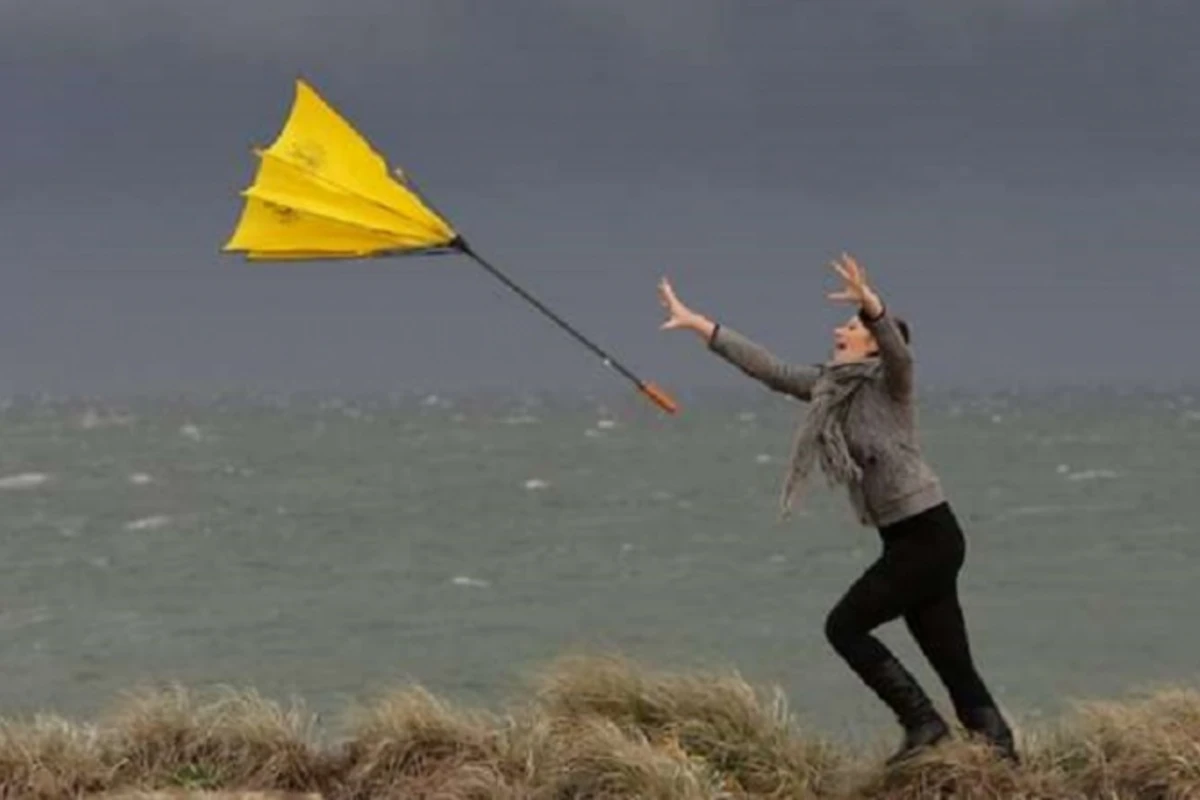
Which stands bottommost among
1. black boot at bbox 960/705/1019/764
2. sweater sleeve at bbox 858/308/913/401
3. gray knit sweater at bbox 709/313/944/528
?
black boot at bbox 960/705/1019/764

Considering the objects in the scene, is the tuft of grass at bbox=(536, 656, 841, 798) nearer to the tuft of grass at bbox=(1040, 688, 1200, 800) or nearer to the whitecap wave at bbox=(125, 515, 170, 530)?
the tuft of grass at bbox=(1040, 688, 1200, 800)

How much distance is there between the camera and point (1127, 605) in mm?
33406

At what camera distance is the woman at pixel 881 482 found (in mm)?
7617

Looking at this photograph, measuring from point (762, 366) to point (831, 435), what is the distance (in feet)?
1.55

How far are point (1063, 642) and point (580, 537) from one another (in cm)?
2064

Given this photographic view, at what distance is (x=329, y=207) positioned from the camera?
8430 millimetres

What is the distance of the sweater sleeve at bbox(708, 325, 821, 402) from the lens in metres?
7.83

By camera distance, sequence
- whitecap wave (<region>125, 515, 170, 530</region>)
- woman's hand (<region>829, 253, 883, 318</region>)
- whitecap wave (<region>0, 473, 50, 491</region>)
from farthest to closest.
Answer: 1. whitecap wave (<region>0, 473, 50, 491</region>)
2. whitecap wave (<region>125, 515, 170, 530</region>)
3. woman's hand (<region>829, 253, 883, 318</region>)

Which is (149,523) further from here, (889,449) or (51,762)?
(889,449)

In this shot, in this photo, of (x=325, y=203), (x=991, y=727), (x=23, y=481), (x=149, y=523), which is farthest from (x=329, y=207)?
(x=23, y=481)

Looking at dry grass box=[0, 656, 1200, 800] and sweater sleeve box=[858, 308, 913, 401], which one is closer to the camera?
sweater sleeve box=[858, 308, 913, 401]

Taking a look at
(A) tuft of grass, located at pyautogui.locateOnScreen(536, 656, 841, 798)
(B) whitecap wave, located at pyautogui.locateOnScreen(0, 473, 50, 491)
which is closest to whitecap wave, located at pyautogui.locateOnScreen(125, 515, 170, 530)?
(B) whitecap wave, located at pyautogui.locateOnScreen(0, 473, 50, 491)

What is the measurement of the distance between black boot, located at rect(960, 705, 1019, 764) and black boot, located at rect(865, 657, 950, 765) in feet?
0.48

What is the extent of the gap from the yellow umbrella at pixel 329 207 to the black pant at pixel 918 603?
4.35 ft
